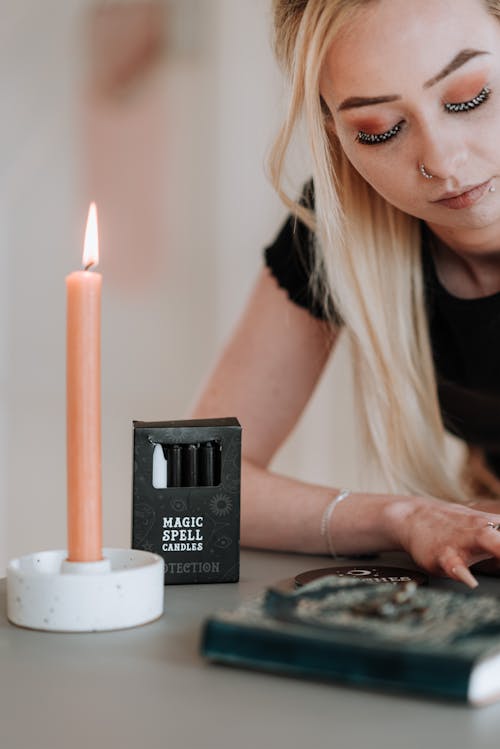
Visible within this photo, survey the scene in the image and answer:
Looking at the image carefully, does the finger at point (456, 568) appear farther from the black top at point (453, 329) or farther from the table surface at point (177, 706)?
the black top at point (453, 329)

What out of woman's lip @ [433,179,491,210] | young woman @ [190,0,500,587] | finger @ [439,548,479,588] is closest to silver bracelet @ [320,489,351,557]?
young woman @ [190,0,500,587]

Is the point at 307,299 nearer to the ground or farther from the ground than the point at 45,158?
nearer to the ground

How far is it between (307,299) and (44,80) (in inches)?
71.2

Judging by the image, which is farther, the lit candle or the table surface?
the lit candle

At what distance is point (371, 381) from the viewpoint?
1.39 metres

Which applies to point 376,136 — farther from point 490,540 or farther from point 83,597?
point 83,597

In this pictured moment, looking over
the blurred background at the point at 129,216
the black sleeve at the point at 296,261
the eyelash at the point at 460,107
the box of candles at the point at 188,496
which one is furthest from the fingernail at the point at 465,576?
the blurred background at the point at 129,216

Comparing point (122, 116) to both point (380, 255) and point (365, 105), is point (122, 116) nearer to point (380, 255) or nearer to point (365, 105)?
point (380, 255)

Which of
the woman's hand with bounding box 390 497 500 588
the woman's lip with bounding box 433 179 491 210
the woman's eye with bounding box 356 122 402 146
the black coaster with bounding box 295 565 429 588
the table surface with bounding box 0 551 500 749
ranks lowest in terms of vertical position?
the table surface with bounding box 0 551 500 749

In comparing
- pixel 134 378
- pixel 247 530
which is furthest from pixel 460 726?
pixel 134 378

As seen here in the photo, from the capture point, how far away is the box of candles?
909 millimetres

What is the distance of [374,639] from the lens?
61cm

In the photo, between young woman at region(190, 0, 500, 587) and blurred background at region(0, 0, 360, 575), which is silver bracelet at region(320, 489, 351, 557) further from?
blurred background at region(0, 0, 360, 575)

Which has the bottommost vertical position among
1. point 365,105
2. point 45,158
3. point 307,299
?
point 307,299
